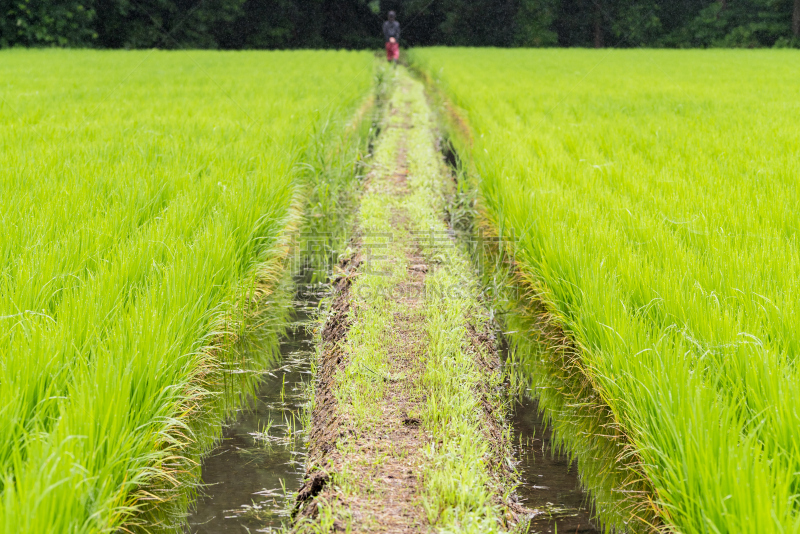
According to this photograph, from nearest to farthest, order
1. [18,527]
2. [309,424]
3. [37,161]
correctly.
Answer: [18,527], [309,424], [37,161]

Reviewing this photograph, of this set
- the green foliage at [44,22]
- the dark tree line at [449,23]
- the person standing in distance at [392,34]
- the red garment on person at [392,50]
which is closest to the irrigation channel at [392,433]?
the person standing in distance at [392,34]

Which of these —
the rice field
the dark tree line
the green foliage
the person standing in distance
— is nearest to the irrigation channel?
the rice field

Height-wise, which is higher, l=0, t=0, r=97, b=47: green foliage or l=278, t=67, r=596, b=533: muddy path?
l=0, t=0, r=97, b=47: green foliage

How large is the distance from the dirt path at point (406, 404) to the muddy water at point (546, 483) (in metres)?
0.06

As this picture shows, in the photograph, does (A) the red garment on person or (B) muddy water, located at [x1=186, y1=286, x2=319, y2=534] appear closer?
(B) muddy water, located at [x1=186, y1=286, x2=319, y2=534]

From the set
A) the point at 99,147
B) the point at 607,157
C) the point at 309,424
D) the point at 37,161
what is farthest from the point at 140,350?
the point at 607,157

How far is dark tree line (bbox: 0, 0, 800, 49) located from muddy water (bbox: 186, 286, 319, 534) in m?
26.7

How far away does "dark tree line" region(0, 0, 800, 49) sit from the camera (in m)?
27.4

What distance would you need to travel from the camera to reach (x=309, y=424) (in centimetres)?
219

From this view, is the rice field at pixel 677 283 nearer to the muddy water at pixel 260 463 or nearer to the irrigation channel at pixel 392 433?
the irrigation channel at pixel 392 433

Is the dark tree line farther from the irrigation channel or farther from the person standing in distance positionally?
the irrigation channel

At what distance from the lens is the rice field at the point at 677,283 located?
1405 millimetres

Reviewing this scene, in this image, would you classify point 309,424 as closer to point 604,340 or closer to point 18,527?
point 604,340

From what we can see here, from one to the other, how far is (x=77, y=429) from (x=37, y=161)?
3053 millimetres
